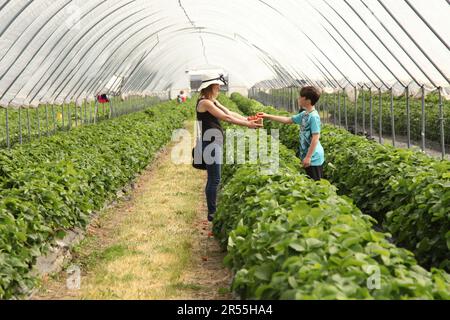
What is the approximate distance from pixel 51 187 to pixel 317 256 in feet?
12.7

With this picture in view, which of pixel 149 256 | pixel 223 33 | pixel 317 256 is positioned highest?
pixel 223 33

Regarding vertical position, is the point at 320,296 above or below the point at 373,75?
below

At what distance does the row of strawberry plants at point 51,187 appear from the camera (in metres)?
5.24

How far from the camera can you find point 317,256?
139 inches

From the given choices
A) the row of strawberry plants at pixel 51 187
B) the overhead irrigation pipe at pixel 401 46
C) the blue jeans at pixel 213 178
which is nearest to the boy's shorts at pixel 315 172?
the blue jeans at pixel 213 178

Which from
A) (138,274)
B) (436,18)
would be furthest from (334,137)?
(138,274)

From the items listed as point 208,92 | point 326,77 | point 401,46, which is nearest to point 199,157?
point 208,92

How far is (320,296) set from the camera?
3.03 m

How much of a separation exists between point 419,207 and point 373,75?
1059cm

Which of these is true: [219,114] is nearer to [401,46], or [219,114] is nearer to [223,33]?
[401,46]

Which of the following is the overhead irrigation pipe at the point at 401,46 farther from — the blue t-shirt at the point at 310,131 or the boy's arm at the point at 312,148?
the boy's arm at the point at 312,148

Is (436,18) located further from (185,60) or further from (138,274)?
(185,60)

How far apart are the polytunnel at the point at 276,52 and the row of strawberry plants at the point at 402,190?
29 mm

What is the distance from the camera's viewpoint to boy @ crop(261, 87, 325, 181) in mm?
7180
